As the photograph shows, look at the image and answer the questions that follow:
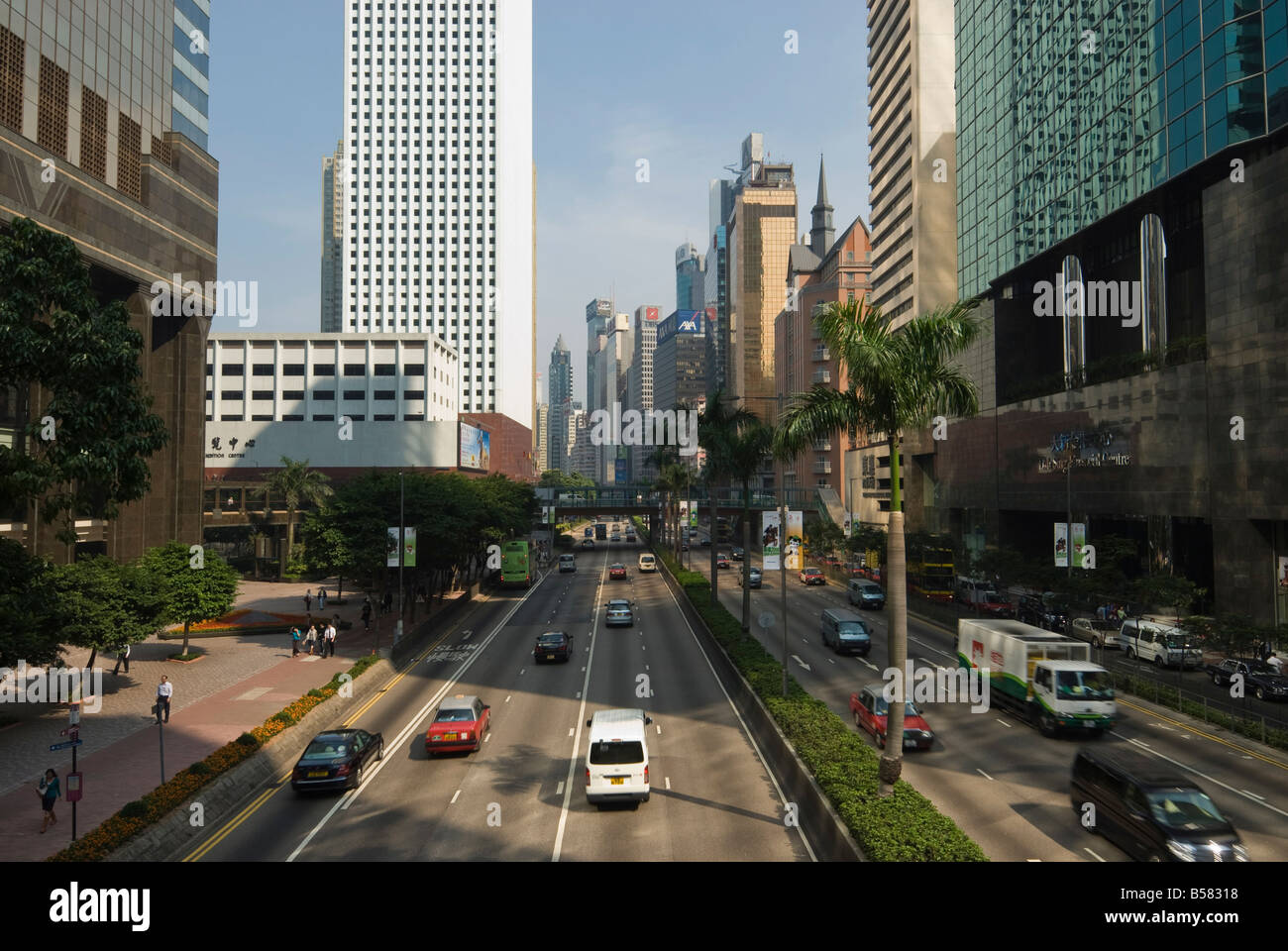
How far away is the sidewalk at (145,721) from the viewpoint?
20.8m

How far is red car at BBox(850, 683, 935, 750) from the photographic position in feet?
80.6

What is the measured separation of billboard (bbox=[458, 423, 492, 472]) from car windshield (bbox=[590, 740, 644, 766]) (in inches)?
3771

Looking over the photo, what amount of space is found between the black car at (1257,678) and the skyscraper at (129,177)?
4549cm

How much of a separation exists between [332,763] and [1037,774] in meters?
18.8

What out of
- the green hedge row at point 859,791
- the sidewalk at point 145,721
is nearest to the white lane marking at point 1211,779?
the green hedge row at point 859,791

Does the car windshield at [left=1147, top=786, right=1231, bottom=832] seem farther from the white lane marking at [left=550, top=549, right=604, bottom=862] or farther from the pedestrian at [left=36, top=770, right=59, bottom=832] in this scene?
the pedestrian at [left=36, top=770, right=59, bottom=832]

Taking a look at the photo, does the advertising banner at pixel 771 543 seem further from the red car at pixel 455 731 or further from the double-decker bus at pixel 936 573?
the double-decker bus at pixel 936 573

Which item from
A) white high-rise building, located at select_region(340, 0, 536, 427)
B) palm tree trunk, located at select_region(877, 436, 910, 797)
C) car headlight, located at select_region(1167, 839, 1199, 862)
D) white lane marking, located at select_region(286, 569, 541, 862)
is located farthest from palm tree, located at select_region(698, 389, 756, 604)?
white high-rise building, located at select_region(340, 0, 536, 427)

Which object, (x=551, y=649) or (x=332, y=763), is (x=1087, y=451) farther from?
(x=332, y=763)

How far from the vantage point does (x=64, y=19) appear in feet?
146

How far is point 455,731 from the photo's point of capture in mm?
25156

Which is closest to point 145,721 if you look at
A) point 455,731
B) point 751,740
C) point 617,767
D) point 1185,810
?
point 455,731
